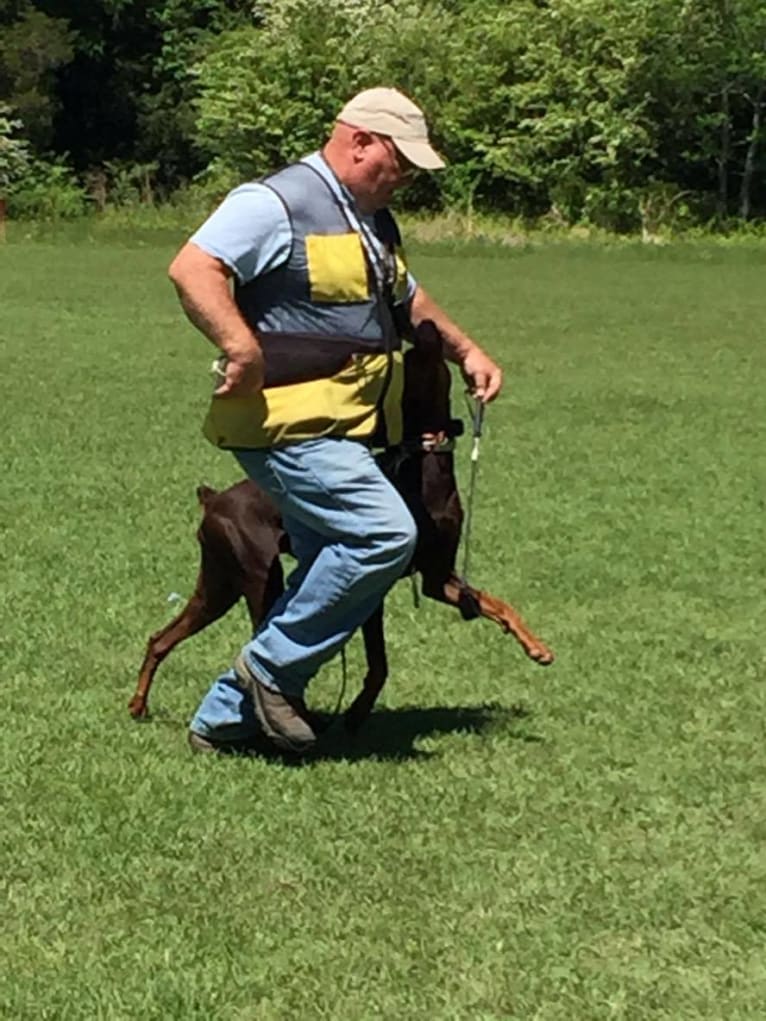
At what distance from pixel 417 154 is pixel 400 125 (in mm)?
90

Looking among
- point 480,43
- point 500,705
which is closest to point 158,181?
point 480,43

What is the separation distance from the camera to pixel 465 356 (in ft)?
18.8

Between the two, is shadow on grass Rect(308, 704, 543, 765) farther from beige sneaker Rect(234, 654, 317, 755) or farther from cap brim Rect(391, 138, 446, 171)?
cap brim Rect(391, 138, 446, 171)

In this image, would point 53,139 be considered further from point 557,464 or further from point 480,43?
point 557,464

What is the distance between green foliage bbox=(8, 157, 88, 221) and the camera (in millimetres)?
45938

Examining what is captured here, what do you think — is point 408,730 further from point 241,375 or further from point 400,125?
point 400,125

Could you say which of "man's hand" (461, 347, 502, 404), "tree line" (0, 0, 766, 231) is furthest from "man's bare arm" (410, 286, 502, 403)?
"tree line" (0, 0, 766, 231)

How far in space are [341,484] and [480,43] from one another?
43.5 meters

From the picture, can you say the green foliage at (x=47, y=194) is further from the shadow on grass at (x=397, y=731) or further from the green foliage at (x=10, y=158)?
the shadow on grass at (x=397, y=731)

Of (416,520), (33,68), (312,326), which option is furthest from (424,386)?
(33,68)

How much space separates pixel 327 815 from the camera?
5.09m

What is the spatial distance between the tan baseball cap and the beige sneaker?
4.89ft

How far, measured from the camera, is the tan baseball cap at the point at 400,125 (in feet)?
16.9

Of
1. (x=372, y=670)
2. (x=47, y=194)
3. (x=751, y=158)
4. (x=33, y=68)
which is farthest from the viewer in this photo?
(x=33, y=68)
